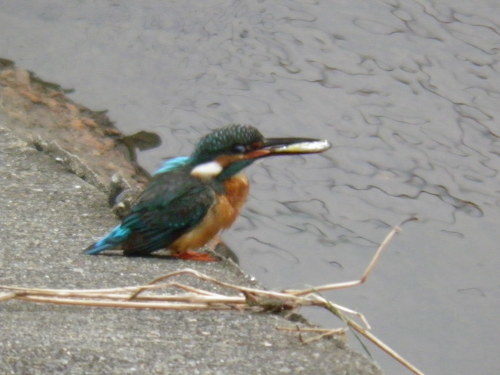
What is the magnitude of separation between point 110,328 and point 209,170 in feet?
3.47

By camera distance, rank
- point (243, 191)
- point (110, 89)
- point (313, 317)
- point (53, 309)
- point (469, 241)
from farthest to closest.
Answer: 1. point (110, 89)
2. point (469, 241)
3. point (313, 317)
4. point (243, 191)
5. point (53, 309)

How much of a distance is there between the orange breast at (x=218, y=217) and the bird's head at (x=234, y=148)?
73 mm

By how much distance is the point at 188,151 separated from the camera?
5.37m

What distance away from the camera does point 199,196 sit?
404cm

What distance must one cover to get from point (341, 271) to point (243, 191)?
0.79 meters

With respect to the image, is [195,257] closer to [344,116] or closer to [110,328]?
[110,328]

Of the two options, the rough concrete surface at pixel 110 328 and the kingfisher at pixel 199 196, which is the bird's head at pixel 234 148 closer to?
the kingfisher at pixel 199 196

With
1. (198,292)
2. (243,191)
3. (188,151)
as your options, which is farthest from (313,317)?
(198,292)

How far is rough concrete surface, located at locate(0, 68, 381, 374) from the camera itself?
2.93 meters

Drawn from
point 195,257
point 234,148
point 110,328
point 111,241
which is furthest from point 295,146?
point 110,328

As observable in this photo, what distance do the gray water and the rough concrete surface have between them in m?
0.88

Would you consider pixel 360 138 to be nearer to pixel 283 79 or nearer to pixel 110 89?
pixel 283 79

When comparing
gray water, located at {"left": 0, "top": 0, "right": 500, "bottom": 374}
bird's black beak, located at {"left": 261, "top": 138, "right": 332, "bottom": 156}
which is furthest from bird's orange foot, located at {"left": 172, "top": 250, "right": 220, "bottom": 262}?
gray water, located at {"left": 0, "top": 0, "right": 500, "bottom": 374}

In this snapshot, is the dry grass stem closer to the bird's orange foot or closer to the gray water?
the bird's orange foot
